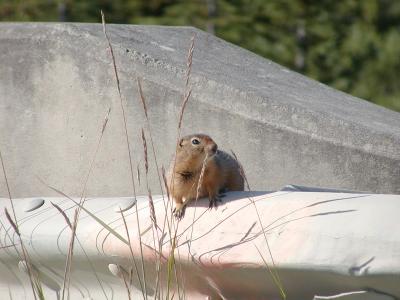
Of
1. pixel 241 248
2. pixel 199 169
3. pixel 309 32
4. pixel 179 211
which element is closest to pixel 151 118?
pixel 199 169

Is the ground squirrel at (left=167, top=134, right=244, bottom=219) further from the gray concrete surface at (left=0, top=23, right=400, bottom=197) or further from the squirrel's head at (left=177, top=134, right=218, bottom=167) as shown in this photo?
the gray concrete surface at (left=0, top=23, right=400, bottom=197)

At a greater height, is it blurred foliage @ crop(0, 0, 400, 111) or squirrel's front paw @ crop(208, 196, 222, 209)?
blurred foliage @ crop(0, 0, 400, 111)

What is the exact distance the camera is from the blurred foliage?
16.6m

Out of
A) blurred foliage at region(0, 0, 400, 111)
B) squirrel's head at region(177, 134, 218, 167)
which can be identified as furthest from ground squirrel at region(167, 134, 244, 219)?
blurred foliage at region(0, 0, 400, 111)

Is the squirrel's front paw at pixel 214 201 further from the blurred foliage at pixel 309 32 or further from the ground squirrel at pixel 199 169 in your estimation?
the blurred foliage at pixel 309 32

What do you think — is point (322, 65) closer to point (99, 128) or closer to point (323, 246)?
point (99, 128)

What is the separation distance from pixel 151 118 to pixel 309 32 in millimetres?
12743

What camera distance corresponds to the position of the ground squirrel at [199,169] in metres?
4.44

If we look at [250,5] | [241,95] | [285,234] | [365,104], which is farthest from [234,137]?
[250,5]

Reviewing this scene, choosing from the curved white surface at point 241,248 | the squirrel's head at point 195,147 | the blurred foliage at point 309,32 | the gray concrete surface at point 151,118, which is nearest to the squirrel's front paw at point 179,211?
the curved white surface at point 241,248

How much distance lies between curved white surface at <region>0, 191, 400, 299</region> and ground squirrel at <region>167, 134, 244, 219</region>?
210 millimetres

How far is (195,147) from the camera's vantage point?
4.50 metres

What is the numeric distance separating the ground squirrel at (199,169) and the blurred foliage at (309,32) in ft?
38.2

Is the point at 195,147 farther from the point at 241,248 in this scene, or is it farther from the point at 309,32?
the point at 309,32
